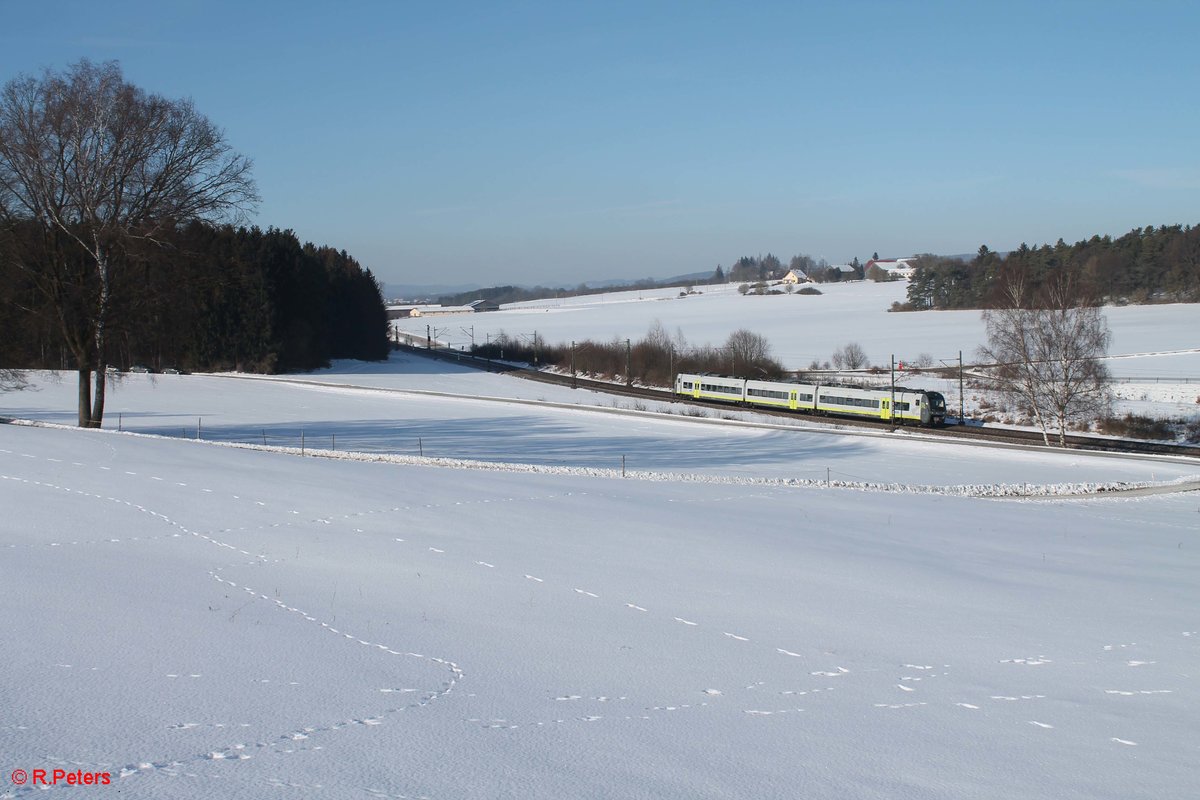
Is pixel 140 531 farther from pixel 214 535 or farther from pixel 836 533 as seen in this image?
pixel 836 533

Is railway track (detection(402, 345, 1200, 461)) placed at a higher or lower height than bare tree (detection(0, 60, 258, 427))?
lower

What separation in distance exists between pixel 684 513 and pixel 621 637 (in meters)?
8.98

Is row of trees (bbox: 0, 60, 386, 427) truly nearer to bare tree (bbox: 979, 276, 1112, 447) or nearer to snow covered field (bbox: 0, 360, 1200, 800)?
snow covered field (bbox: 0, 360, 1200, 800)

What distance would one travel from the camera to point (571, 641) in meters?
8.78

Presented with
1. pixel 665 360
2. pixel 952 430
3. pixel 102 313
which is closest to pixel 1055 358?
pixel 952 430

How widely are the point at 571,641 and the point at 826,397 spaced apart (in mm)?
53835

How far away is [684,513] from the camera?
17.9m

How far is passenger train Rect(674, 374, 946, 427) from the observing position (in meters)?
54.1

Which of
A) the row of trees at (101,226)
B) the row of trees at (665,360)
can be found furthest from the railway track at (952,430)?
the row of trees at (101,226)

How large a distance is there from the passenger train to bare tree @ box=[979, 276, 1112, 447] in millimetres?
4462

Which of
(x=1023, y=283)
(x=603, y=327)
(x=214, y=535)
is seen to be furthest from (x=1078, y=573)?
(x=603, y=327)

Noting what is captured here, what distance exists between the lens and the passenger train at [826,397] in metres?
54.1

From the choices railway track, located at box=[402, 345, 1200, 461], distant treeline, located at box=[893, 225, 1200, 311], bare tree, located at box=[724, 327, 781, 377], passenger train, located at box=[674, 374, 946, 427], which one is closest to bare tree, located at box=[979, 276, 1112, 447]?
railway track, located at box=[402, 345, 1200, 461]

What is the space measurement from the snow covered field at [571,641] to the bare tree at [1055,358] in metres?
30.0
